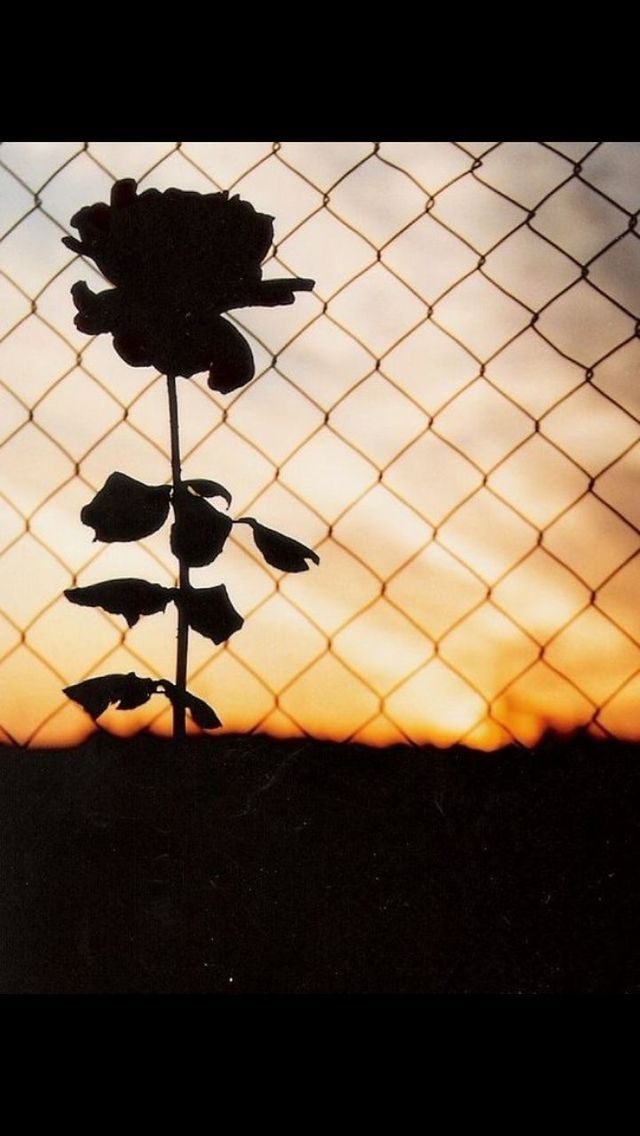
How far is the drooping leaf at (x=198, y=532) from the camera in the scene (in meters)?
0.74

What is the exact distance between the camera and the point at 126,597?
743 mm

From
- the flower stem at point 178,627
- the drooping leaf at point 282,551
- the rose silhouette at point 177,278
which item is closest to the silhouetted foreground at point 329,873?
the flower stem at point 178,627

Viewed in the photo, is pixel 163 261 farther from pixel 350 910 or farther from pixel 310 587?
pixel 350 910

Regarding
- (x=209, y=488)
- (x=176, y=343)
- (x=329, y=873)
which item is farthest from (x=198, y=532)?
(x=329, y=873)

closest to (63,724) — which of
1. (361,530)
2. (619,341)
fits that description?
(361,530)

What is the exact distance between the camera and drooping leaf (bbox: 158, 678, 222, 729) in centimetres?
75

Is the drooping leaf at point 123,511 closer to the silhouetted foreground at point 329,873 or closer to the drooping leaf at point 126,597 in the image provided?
the drooping leaf at point 126,597

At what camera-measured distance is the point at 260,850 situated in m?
0.77

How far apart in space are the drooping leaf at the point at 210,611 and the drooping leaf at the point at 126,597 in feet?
0.04

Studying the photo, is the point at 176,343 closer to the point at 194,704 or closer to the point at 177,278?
the point at 177,278

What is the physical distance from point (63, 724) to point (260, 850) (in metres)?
0.17

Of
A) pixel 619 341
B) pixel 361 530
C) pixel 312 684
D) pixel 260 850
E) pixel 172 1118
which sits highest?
pixel 619 341

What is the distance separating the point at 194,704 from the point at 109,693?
60 mm

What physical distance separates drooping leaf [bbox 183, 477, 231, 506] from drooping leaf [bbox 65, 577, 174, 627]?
7cm
